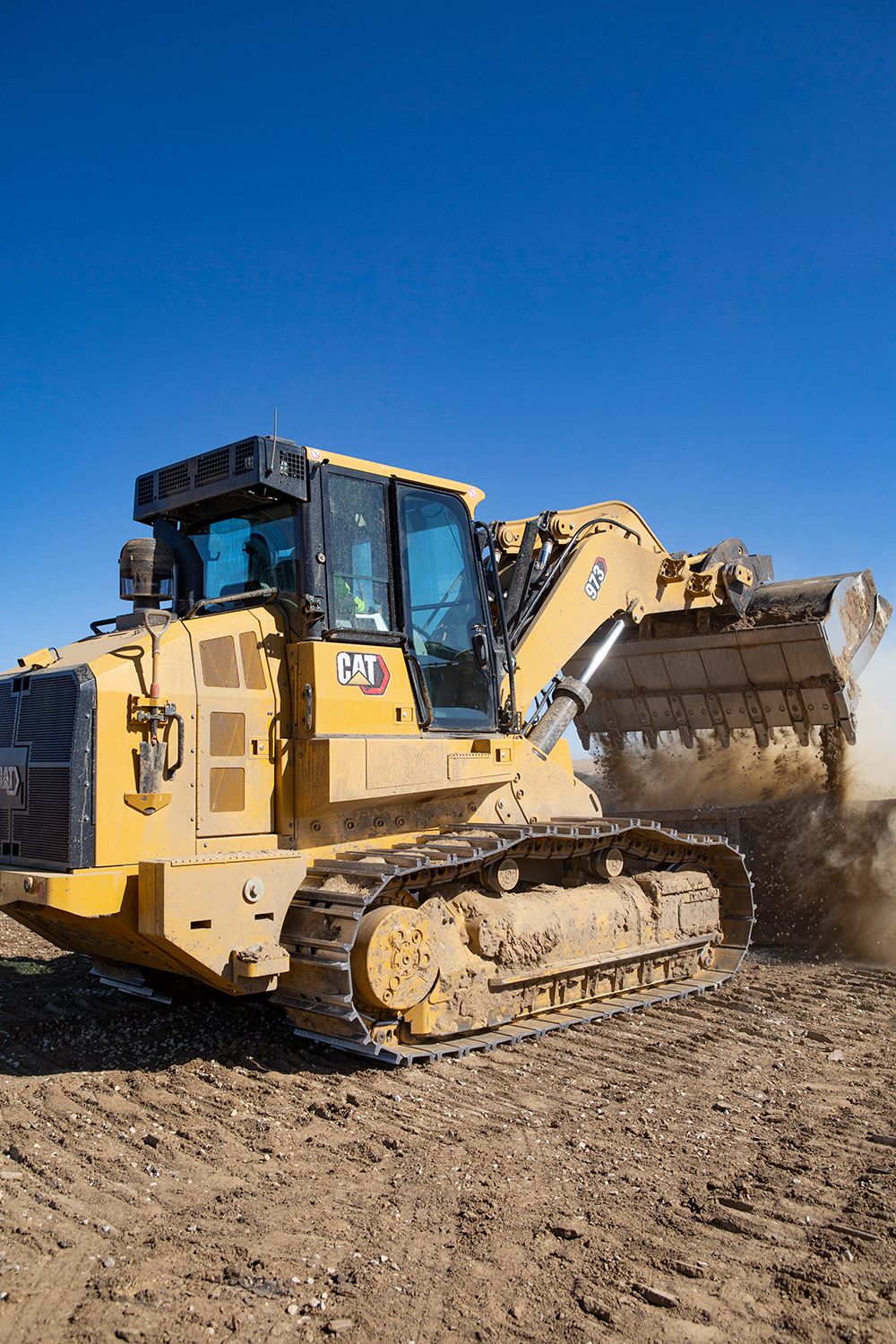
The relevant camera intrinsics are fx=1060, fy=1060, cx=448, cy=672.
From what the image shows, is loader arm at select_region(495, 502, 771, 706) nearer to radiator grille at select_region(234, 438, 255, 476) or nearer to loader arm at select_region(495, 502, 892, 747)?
loader arm at select_region(495, 502, 892, 747)

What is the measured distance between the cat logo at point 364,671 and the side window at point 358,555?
0.19 metres

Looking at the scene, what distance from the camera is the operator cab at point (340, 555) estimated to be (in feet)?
20.3

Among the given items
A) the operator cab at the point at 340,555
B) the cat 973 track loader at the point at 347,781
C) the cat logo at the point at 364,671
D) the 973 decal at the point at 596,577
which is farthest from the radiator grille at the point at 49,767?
the 973 decal at the point at 596,577

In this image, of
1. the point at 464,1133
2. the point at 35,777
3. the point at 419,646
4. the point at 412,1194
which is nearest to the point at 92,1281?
the point at 412,1194

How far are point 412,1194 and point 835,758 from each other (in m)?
6.89

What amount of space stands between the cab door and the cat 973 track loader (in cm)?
1

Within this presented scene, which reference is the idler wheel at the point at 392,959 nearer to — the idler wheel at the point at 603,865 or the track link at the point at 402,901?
the track link at the point at 402,901

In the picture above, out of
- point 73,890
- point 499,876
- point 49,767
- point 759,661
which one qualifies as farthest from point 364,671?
point 759,661

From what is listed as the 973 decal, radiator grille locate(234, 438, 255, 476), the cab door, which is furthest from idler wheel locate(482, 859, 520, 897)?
radiator grille locate(234, 438, 255, 476)

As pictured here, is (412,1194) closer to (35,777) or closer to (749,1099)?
(749,1099)

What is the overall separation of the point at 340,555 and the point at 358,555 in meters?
0.16

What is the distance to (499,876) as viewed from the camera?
6820 mm

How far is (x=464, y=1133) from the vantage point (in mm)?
4941

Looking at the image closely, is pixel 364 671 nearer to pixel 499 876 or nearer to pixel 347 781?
pixel 347 781
